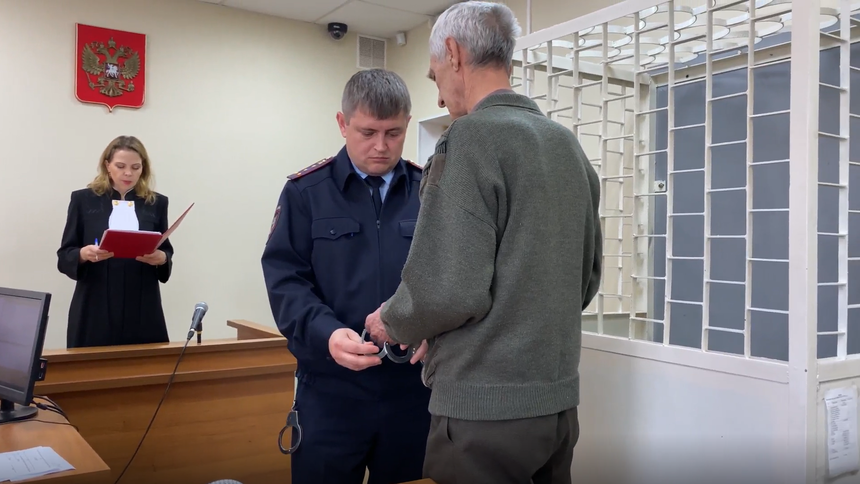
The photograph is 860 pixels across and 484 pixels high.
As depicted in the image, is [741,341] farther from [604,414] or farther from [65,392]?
[65,392]

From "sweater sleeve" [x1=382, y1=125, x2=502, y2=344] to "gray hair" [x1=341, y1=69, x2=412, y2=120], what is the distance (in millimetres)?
430

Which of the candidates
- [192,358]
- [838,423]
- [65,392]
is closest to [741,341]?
[838,423]

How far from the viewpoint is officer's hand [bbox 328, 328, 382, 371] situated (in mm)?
1322

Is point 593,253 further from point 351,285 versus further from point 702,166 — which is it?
point 702,166

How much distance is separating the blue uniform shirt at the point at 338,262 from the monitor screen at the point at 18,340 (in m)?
0.65

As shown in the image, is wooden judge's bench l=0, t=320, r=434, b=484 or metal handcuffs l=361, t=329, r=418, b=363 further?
wooden judge's bench l=0, t=320, r=434, b=484

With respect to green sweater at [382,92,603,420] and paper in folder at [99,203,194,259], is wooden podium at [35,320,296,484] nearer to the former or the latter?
paper in folder at [99,203,194,259]

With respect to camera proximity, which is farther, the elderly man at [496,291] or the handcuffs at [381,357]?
the handcuffs at [381,357]

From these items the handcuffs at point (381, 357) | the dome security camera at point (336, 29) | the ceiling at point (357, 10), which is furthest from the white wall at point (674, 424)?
the dome security camera at point (336, 29)

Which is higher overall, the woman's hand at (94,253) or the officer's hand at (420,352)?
the woman's hand at (94,253)

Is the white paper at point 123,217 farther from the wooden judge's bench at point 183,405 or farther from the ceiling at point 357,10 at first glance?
the ceiling at point 357,10

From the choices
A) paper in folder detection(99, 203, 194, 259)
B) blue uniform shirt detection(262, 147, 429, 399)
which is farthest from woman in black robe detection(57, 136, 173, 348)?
blue uniform shirt detection(262, 147, 429, 399)

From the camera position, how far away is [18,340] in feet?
5.81

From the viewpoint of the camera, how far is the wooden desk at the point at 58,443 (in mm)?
1372
